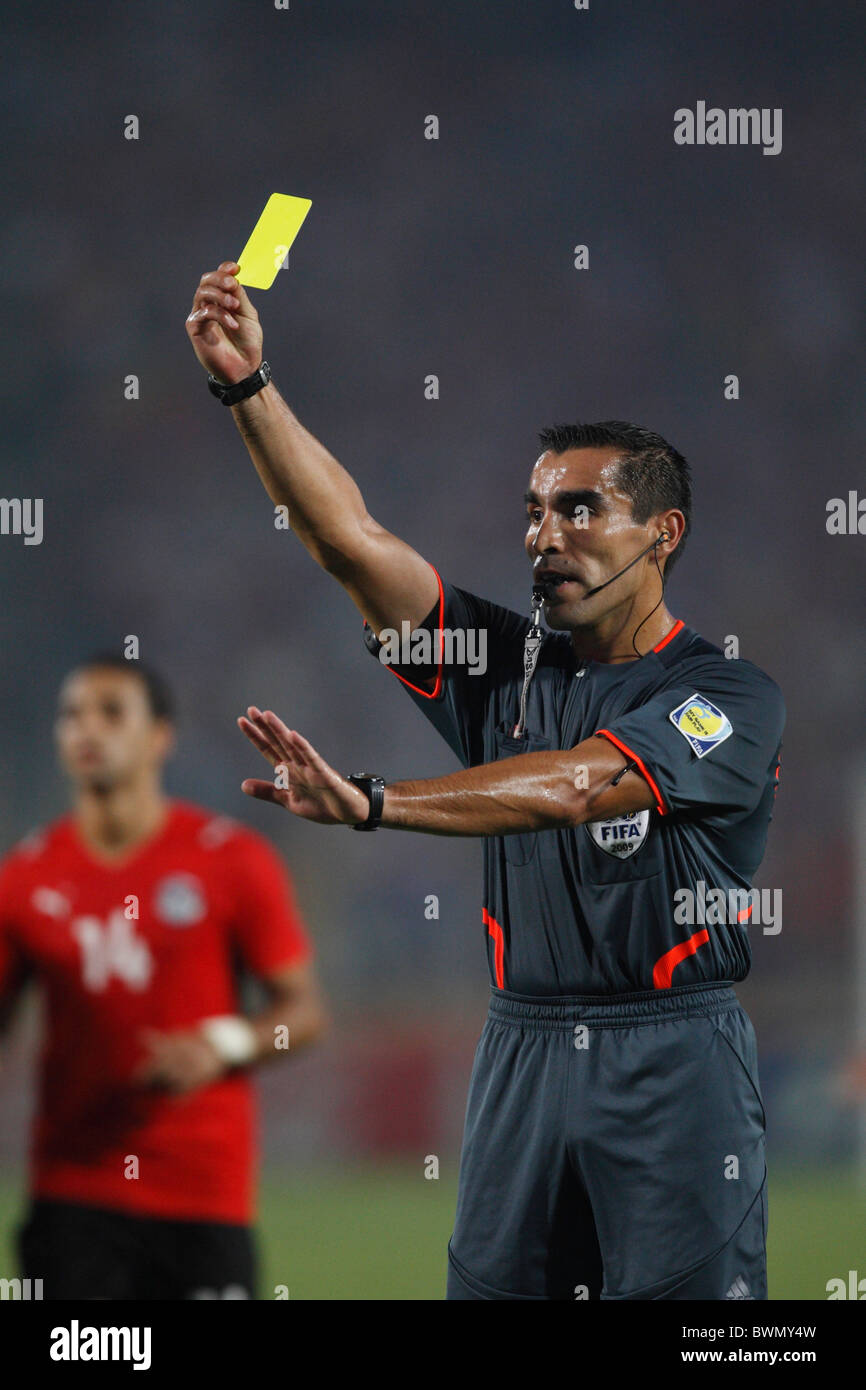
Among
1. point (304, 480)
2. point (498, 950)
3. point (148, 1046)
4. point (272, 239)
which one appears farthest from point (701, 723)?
point (148, 1046)

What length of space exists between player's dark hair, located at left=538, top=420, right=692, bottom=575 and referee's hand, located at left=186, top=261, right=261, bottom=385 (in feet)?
1.84

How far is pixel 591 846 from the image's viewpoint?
85.8 inches

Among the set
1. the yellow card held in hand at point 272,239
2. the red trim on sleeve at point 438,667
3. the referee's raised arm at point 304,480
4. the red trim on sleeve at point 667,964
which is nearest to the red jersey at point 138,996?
the red trim on sleeve at point 438,667

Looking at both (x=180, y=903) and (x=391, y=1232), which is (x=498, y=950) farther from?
(x=391, y=1232)

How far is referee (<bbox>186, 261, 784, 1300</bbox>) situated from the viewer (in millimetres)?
2057

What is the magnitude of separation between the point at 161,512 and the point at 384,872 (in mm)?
2662

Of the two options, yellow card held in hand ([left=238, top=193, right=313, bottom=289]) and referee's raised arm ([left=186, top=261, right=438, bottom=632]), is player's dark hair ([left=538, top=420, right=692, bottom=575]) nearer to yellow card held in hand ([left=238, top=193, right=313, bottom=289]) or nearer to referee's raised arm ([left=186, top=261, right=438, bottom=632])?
referee's raised arm ([left=186, top=261, right=438, bottom=632])

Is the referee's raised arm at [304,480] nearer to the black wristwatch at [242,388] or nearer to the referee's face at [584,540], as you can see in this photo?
the black wristwatch at [242,388]

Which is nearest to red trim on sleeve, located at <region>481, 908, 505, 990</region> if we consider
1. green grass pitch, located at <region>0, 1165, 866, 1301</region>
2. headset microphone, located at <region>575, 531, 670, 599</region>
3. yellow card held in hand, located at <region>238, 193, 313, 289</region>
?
headset microphone, located at <region>575, 531, 670, 599</region>

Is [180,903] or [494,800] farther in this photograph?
[180,903]

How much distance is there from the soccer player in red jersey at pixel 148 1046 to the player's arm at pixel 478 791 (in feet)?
4.13

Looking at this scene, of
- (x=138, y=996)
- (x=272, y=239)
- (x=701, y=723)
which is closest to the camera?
(x=701, y=723)

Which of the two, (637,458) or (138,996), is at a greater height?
(637,458)

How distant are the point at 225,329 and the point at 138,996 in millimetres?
1711
